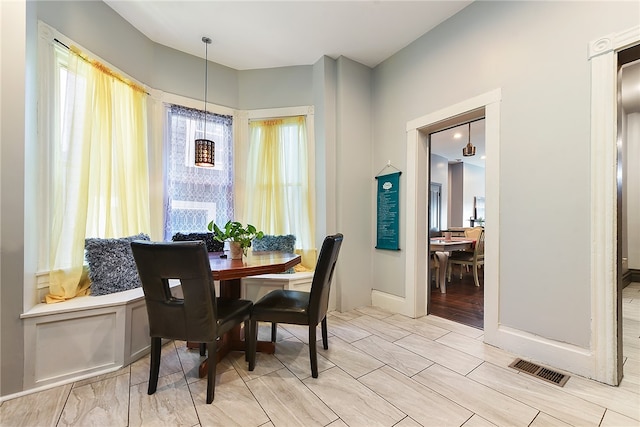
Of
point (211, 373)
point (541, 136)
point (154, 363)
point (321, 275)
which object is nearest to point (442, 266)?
point (541, 136)

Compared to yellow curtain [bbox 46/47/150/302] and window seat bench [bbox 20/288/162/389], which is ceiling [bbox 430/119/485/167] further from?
window seat bench [bbox 20/288/162/389]

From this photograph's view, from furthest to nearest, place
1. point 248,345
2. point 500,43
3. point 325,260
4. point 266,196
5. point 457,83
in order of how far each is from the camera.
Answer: point 266,196 → point 457,83 → point 500,43 → point 248,345 → point 325,260

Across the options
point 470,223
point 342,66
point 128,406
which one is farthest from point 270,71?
point 470,223

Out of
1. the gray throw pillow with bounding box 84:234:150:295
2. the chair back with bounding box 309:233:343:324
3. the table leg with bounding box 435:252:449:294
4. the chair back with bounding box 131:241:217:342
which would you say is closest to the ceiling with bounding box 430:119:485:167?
the table leg with bounding box 435:252:449:294

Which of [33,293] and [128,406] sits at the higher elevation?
[33,293]

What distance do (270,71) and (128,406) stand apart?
364 cm

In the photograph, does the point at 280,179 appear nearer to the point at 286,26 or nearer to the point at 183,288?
the point at 286,26

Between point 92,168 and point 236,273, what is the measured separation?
168 cm

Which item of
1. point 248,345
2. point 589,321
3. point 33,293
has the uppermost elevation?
point 33,293

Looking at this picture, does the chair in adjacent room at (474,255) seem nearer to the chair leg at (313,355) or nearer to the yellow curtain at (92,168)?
the chair leg at (313,355)

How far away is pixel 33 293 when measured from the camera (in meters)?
1.82

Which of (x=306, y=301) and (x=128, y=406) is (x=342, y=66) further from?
(x=128, y=406)

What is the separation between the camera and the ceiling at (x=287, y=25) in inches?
95.9

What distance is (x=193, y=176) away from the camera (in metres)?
3.21
